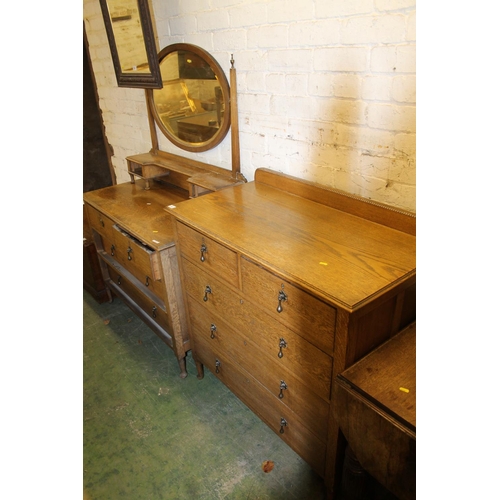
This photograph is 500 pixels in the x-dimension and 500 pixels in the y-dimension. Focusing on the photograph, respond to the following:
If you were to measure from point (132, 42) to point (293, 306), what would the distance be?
2009 millimetres

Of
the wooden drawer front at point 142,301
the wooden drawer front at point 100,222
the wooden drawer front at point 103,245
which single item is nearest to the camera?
the wooden drawer front at point 142,301

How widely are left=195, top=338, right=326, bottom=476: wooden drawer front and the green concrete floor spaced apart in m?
0.17

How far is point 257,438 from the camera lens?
2.04m

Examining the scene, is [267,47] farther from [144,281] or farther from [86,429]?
[86,429]

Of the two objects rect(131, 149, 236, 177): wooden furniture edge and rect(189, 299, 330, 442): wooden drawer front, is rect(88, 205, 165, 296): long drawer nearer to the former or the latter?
rect(189, 299, 330, 442): wooden drawer front

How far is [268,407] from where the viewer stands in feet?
5.97

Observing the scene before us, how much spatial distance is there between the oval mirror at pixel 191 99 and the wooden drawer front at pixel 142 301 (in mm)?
989

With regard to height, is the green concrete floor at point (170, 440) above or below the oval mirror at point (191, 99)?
below

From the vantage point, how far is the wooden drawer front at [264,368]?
5.02 ft

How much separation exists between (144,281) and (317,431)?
1369mm

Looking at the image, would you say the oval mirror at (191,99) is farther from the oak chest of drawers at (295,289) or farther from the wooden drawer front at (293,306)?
the wooden drawer front at (293,306)

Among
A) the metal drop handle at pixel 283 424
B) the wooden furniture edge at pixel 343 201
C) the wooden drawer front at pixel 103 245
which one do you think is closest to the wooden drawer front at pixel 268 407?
the metal drop handle at pixel 283 424
